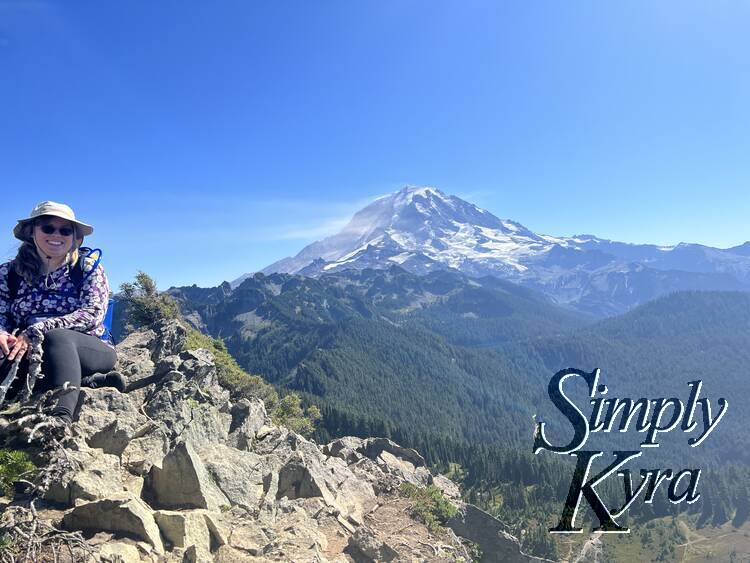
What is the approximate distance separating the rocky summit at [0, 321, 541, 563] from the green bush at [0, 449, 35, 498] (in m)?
0.33

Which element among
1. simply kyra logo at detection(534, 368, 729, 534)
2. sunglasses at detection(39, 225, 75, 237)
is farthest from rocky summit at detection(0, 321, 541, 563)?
simply kyra logo at detection(534, 368, 729, 534)

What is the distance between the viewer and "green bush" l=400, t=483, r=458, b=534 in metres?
18.2

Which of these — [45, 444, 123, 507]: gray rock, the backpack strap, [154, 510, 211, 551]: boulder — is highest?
the backpack strap

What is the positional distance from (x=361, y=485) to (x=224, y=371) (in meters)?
17.1

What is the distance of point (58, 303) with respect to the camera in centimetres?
990

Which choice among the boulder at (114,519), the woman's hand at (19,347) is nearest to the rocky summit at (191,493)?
the boulder at (114,519)

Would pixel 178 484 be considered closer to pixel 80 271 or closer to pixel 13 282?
pixel 80 271

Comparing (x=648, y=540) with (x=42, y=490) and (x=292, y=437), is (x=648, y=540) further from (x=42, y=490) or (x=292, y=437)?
(x=42, y=490)

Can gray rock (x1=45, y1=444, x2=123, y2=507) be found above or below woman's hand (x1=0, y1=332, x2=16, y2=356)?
below

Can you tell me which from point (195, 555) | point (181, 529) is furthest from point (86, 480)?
point (195, 555)

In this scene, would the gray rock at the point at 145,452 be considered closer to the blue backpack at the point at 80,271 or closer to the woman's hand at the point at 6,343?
the blue backpack at the point at 80,271

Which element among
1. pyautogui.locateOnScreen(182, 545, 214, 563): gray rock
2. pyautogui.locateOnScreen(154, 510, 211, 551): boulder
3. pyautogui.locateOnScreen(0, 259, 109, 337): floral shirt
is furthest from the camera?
pyautogui.locateOnScreen(0, 259, 109, 337): floral shirt

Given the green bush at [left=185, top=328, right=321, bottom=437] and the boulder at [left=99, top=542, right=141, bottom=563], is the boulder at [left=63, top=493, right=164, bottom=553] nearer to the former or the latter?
the boulder at [left=99, top=542, right=141, bottom=563]

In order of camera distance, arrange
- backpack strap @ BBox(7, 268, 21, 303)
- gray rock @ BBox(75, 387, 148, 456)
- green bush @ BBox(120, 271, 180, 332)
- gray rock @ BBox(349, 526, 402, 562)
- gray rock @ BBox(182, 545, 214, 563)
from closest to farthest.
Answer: gray rock @ BBox(182, 545, 214, 563) < backpack strap @ BBox(7, 268, 21, 303) < gray rock @ BBox(75, 387, 148, 456) < gray rock @ BBox(349, 526, 402, 562) < green bush @ BBox(120, 271, 180, 332)
